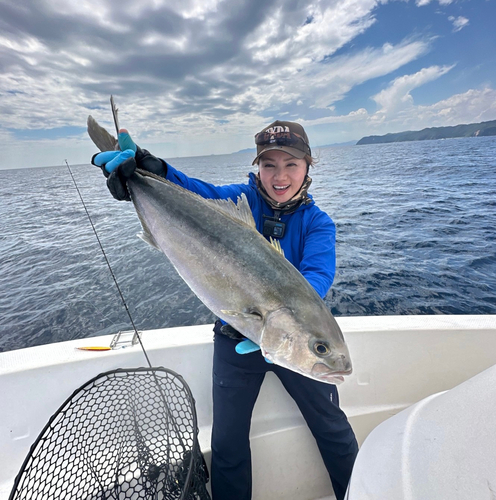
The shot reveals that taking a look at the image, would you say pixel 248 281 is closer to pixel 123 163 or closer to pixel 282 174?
pixel 282 174

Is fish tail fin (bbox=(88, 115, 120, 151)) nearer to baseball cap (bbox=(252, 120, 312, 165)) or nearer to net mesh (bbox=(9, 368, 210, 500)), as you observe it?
baseball cap (bbox=(252, 120, 312, 165))

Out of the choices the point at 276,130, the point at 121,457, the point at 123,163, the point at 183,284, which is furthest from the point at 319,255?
the point at 183,284

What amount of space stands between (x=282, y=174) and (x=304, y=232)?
1.97 ft

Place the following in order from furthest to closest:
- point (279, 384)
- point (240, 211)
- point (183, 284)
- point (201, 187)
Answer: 1. point (183, 284)
2. point (279, 384)
3. point (201, 187)
4. point (240, 211)

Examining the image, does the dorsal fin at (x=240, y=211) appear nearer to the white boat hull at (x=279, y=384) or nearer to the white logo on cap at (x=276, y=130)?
the white logo on cap at (x=276, y=130)

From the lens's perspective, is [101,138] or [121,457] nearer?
[121,457]

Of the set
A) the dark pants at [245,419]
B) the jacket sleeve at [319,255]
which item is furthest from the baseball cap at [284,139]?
the dark pants at [245,419]

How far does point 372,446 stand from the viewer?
1448 millimetres

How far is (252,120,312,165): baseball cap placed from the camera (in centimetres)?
268

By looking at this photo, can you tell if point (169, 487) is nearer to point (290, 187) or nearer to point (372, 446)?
point (372, 446)

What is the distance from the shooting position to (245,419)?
2.56m

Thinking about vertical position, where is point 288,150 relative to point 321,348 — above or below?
above

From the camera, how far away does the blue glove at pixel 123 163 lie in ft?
7.83

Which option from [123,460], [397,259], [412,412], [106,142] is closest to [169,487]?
[123,460]
